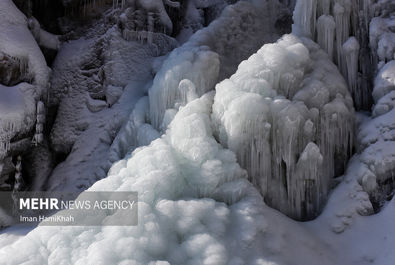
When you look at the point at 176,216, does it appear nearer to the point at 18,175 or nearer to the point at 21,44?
the point at 18,175

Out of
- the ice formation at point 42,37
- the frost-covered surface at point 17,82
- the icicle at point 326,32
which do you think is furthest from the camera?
the ice formation at point 42,37

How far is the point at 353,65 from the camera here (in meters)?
7.28

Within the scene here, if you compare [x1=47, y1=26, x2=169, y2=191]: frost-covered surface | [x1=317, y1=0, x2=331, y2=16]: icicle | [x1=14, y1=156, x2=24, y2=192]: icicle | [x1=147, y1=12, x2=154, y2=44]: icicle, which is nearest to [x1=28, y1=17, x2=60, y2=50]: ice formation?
[x1=47, y1=26, x2=169, y2=191]: frost-covered surface

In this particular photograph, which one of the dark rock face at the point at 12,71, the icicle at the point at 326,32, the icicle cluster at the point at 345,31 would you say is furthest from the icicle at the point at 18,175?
the icicle at the point at 326,32

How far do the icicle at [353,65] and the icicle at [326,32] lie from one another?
30cm

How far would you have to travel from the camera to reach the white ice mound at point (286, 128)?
6.02 meters

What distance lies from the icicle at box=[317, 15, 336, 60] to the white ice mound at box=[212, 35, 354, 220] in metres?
1.04

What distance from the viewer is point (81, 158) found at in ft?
30.3

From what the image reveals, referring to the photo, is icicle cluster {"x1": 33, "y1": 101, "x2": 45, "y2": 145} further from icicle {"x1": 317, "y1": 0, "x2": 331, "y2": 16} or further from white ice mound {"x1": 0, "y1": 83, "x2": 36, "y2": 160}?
icicle {"x1": 317, "y1": 0, "x2": 331, "y2": 16}

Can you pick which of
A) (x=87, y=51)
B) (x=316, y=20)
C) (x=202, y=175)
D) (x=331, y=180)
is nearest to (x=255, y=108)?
(x=202, y=175)

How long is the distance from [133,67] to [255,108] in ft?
15.8

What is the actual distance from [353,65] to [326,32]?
793mm

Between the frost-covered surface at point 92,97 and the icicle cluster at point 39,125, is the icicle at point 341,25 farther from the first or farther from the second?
the icicle cluster at point 39,125

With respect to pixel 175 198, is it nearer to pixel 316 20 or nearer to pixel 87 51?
pixel 316 20
